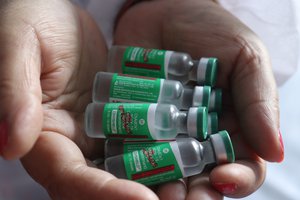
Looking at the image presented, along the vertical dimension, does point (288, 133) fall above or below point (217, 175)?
below

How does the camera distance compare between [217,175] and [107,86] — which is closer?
[217,175]

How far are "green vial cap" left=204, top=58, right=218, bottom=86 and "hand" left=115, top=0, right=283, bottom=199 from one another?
0.12ft

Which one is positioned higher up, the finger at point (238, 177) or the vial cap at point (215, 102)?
the vial cap at point (215, 102)

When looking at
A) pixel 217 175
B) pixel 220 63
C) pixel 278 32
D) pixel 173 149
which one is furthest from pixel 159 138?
pixel 278 32

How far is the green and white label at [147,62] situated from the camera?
1254mm

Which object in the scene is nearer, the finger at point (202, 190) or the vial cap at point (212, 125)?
the finger at point (202, 190)

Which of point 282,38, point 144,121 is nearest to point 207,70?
point 144,121

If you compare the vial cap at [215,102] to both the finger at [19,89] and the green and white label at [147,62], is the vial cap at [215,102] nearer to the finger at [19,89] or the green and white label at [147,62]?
the green and white label at [147,62]

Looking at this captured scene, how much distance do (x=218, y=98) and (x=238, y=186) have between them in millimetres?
302

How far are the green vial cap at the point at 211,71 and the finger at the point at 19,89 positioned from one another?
433mm

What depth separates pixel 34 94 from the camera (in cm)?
88

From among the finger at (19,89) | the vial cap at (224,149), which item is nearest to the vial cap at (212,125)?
the vial cap at (224,149)

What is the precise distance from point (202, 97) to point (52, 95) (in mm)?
360

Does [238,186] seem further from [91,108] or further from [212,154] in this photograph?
[91,108]
